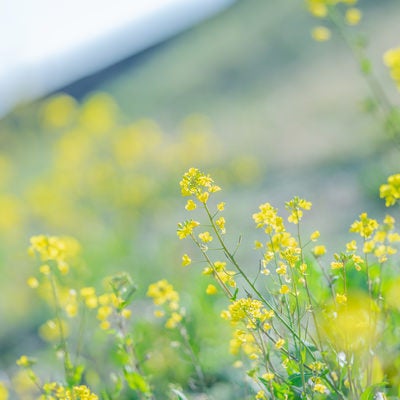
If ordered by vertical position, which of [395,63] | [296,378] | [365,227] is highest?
[395,63]

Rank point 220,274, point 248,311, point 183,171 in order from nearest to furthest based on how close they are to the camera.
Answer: point 248,311 → point 220,274 → point 183,171

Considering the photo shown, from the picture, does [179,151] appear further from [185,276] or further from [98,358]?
[98,358]

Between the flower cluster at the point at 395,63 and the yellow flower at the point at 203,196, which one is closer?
the yellow flower at the point at 203,196

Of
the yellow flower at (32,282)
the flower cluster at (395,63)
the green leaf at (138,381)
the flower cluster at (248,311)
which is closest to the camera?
the flower cluster at (248,311)

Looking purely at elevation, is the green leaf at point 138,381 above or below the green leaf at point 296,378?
above

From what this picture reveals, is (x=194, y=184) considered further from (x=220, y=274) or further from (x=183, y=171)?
(x=183, y=171)

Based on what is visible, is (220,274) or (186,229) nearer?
(186,229)

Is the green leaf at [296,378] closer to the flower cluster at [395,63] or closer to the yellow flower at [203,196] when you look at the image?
the yellow flower at [203,196]

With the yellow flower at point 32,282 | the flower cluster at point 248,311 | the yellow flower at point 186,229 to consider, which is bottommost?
the flower cluster at point 248,311

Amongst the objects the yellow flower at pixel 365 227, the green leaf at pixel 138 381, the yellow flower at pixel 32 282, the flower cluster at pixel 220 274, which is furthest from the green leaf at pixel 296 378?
the yellow flower at pixel 32 282

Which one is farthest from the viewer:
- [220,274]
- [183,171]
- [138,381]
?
[183,171]

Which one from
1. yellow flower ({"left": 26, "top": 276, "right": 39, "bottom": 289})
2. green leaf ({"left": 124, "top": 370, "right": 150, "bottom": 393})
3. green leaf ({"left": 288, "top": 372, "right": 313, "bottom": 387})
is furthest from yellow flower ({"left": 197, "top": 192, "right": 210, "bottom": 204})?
yellow flower ({"left": 26, "top": 276, "right": 39, "bottom": 289})

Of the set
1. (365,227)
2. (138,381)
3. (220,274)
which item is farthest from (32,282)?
(365,227)

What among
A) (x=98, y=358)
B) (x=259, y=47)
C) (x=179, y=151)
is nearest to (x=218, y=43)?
(x=259, y=47)
